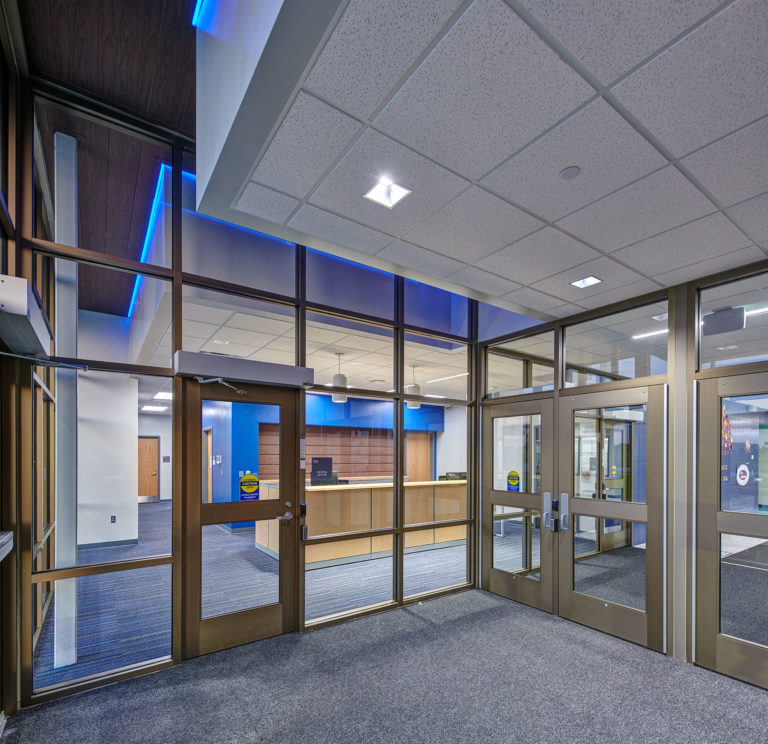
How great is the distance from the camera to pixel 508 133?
6.00 ft

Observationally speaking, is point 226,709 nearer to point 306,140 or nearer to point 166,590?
point 166,590

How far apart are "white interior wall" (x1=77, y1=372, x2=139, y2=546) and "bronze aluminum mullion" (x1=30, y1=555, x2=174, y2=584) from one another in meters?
0.18

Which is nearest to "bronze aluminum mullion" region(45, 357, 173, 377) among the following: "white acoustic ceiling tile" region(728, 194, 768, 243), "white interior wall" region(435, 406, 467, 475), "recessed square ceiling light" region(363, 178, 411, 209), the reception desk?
the reception desk

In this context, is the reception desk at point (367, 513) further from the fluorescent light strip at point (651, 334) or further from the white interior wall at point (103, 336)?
the fluorescent light strip at point (651, 334)

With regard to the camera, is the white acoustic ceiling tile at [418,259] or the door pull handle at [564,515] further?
the door pull handle at [564,515]

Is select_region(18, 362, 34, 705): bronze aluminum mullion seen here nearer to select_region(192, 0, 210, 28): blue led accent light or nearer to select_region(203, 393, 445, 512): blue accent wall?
select_region(203, 393, 445, 512): blue accent wall

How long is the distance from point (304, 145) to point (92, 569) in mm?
2690

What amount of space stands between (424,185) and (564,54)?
2.76ft

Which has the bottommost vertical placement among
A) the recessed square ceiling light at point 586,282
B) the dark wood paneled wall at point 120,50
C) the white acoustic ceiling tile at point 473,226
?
the recessed square ceiling light at point 586,282

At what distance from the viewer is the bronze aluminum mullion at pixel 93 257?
8.82ft

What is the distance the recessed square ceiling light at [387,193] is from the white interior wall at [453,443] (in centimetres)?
265

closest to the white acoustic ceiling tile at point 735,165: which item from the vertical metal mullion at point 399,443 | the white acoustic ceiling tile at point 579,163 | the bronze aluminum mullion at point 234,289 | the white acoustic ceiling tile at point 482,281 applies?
the white acoustic ceiling tile at point 579,163

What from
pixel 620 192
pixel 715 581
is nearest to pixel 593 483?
pixel 715 581

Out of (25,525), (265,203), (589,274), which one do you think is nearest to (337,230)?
(265,203)
